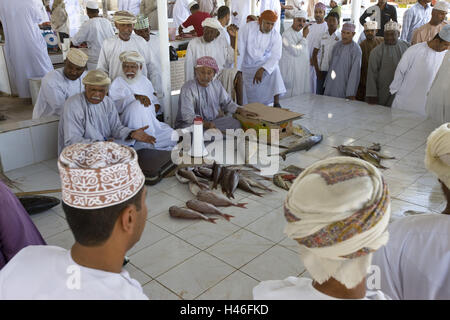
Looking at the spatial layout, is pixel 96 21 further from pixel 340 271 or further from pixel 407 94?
pixel 340 271

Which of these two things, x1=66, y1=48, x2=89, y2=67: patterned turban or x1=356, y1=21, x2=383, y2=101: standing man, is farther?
x1=356, y1=21, x2=383, y2=101: standing man

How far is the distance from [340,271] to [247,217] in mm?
2308

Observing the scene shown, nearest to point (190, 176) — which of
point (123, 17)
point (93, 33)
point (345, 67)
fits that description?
point (123, 17)

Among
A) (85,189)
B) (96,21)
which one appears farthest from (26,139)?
(85,189)

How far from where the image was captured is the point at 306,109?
266 inches

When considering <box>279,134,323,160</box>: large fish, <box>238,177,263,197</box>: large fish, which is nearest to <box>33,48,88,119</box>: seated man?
<box>238,177,263,197</box>: large fish

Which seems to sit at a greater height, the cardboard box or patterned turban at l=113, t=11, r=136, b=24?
patterned turban at l=113, t=11, r=136, b=24

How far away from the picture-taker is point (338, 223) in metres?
1.20

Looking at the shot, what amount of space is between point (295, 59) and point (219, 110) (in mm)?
2535

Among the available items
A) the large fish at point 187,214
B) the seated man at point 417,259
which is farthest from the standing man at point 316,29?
the seated man at point 417,259

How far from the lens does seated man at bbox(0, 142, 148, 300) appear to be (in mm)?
1294

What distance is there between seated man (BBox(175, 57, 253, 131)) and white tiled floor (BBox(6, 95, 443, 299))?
1.15 m

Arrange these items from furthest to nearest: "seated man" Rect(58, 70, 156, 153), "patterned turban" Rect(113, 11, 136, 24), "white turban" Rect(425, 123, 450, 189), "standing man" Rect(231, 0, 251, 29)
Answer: "standing man" Rect(231, 0, 251, 29)
"patterned turban" Rect(113, 11, 136, 24)
"seated man" Rect(58, 70, 156, 153)
"white turban" Rect(425, 123, 450, 189)

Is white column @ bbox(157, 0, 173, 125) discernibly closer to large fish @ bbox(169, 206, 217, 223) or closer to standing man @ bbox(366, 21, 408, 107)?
large fish @ bbox(169, 206, 217, 223)
